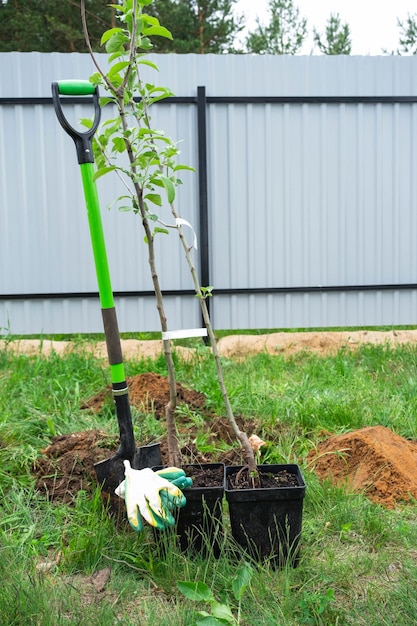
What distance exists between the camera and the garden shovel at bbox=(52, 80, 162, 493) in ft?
6.70

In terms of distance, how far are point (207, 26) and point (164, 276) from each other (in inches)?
536

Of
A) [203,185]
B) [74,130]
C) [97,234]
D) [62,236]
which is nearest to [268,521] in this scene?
[97,234]

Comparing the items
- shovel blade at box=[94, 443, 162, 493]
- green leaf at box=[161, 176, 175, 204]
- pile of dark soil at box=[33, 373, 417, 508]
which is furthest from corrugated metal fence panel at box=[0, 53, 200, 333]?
green leaf at box=[161, 176, 175, 204]

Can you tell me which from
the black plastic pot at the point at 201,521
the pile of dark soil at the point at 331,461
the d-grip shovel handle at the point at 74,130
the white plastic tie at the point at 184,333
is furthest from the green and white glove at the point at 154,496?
the d-grip shovel handle at the point at 74,130

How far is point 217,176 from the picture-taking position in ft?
17.3

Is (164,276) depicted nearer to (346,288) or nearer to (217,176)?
(217,176)

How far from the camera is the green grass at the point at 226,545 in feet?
5.51

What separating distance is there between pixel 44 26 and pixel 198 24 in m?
3.99

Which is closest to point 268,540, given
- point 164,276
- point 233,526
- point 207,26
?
point 233,526

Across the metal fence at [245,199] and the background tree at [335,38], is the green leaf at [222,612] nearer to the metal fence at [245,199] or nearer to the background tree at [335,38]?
the metal fence at [245,199]

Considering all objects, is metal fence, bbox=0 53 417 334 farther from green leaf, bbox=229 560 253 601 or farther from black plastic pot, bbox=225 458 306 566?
green leaf, bbox=229 560 253 601

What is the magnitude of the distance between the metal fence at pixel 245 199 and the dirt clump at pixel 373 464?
270cm

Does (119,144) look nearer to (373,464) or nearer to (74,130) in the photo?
(74,130)

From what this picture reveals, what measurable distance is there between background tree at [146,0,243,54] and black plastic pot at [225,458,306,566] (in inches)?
602
